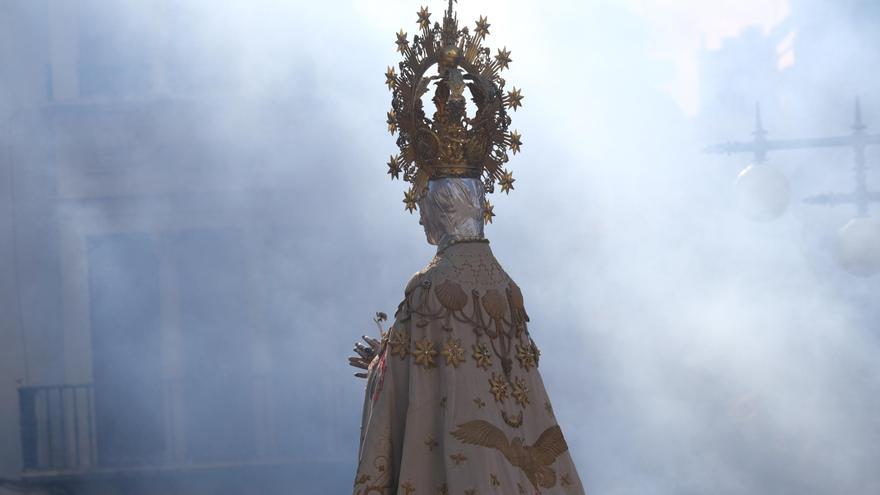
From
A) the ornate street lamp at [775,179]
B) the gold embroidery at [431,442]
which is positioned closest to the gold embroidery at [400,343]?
the gold embroidery at [431,442]

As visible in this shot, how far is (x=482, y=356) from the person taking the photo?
20.3 feet

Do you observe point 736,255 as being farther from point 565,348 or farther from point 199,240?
point 199,240

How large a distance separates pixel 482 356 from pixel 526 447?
1.21 feet

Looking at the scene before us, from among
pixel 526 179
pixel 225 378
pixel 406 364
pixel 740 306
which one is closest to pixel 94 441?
pixel 225 378

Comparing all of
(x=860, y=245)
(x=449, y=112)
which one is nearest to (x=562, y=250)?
(x=860, y=245)

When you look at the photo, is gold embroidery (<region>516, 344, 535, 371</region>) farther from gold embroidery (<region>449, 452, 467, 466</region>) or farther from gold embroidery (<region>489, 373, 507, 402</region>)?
gold embroidery (<region>449, 452, 467, 466</region>)

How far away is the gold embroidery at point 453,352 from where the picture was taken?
241 inches

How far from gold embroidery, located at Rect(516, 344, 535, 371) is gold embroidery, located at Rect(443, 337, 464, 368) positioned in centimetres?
28

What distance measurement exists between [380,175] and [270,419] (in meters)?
2.50

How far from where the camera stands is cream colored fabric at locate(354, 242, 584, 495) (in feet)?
19.8

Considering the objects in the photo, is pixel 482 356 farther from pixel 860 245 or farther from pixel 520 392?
pixel 860 245

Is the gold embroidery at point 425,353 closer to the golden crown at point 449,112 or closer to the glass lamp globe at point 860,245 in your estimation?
the golden crown at point 449,112

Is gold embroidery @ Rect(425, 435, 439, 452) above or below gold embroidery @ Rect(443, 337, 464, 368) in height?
below

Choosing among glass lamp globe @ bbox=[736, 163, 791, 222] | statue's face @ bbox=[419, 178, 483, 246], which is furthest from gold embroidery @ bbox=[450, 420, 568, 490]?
glass lamp globe @ bbox=[736, 163, 791, 222]
